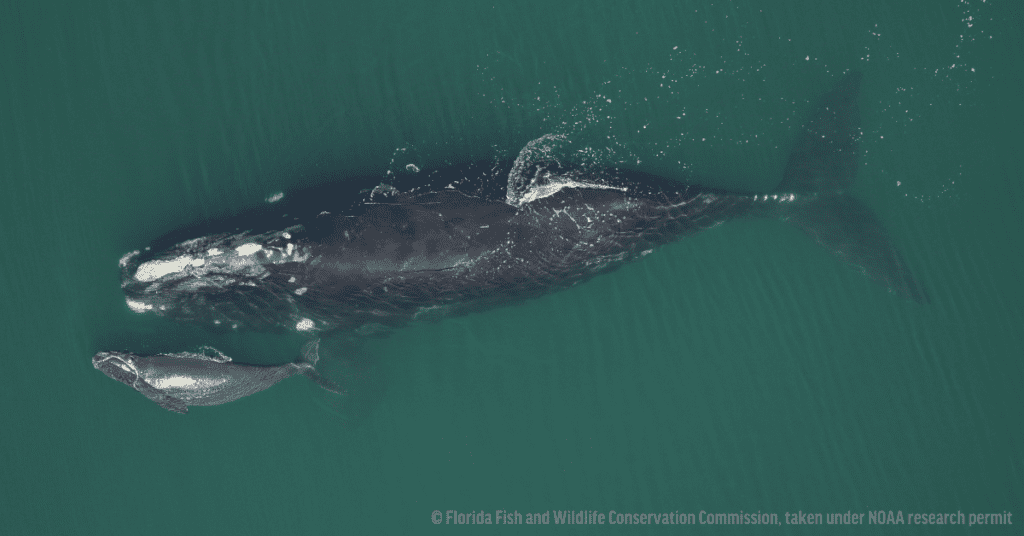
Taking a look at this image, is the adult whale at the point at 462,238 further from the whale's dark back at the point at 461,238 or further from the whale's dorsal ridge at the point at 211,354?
the whale's dorsal ridge at the point at 211,354

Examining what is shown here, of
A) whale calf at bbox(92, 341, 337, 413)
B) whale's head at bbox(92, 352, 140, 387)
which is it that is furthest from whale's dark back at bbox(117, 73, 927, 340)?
whale's head at bbox(92, 352, 140, 387)

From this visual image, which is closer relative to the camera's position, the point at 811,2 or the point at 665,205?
the point at 665,205

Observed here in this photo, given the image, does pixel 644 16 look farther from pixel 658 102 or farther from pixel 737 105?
pixel 737 105

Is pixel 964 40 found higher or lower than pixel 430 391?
higher

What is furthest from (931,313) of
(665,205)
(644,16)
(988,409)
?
(644,16)

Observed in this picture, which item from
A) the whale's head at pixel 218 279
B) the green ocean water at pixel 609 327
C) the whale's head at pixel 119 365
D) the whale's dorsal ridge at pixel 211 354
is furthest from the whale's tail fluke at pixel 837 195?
the whale's head at pixel 119 365

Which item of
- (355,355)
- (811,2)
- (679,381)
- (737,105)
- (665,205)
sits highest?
(811,2)

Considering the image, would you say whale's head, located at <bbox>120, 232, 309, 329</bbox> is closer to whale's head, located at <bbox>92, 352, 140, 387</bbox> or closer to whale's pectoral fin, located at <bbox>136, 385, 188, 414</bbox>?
whale's head, located at <bbox>92, 352, 140, 387</bbox>
